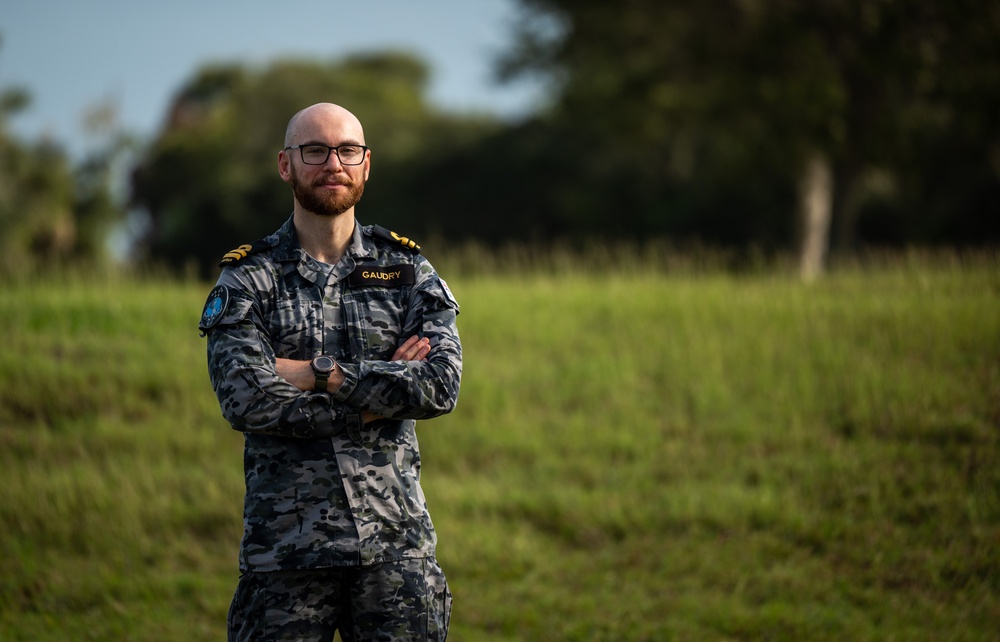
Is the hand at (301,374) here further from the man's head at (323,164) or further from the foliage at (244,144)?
the foliage at (244,144)

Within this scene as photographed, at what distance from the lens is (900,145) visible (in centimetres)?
1844

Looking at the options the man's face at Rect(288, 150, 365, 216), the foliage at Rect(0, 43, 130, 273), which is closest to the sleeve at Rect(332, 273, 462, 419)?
the man's face at Rect(288, 150, 365, 216)

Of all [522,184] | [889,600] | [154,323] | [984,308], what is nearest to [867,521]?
[889,600]

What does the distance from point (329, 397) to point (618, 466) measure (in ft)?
18.4

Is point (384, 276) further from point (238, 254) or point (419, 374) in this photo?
point (238, 254)

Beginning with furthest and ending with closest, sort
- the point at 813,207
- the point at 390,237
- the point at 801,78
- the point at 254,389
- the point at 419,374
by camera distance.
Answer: the point at 813,207 < the point at 801,78 < the point at 390,237 < the point at 419,374 < the point at 254,389

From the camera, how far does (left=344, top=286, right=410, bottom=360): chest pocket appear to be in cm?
352

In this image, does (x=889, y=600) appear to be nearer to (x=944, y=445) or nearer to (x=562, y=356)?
(x=944, y=445)

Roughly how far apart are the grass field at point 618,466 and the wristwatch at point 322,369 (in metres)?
3.54

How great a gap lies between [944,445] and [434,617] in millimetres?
6376

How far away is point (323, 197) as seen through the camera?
3402mm

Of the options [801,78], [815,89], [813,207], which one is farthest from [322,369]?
[813,207]

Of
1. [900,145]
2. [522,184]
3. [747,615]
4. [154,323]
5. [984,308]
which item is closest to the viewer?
[747,615]

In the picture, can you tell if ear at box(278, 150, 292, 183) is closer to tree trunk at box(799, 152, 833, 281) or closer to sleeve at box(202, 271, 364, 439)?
sleeve at box(202, 271, 364, 439)
